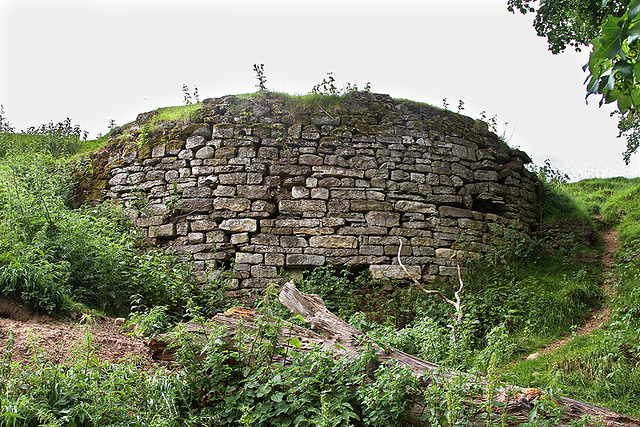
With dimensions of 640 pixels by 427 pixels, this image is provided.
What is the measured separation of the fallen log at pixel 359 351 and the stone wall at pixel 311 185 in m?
2.13

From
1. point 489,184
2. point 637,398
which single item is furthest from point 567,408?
point 489,184

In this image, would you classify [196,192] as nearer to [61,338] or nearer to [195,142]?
[195,142]

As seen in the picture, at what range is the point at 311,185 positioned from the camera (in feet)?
21.3

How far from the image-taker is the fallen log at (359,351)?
2.87 metres

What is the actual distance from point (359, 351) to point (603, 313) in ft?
12.7

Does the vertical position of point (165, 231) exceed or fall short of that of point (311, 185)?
it falls short

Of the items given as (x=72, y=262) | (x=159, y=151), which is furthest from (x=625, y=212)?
(x=72, y=262)

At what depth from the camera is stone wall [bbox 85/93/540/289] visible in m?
6.27

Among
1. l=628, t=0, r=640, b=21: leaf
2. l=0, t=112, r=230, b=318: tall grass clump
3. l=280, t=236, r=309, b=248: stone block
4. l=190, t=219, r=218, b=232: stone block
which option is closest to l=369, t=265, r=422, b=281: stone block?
l=280, t=236, r=309, b=248: stone block

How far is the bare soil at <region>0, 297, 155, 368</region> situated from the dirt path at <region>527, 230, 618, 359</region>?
3797mm

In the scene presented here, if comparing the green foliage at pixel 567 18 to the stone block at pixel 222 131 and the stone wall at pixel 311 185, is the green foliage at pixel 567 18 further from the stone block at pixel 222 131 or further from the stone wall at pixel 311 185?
the stone block at pixel 222 131

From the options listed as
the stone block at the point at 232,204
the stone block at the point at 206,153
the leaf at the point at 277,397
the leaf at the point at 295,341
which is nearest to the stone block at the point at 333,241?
the stone block at the point at 232,204

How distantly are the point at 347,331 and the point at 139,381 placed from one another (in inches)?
57.9

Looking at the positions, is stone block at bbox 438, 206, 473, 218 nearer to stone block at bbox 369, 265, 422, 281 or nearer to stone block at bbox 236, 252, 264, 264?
stone block at bbox 369, 265, 422, 281
